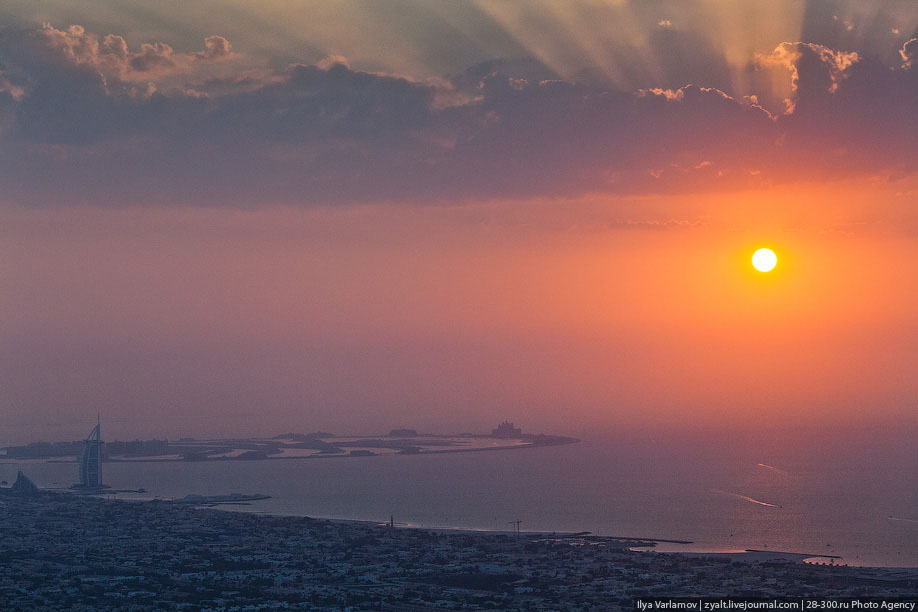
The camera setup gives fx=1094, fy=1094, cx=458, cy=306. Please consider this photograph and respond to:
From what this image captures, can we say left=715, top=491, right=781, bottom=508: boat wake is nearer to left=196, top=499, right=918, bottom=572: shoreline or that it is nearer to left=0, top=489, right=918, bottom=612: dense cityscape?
left=196, top=499, right=918, bottom=572: shoreline

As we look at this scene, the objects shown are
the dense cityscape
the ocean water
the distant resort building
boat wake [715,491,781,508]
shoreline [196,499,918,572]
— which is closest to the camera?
the dense cityscape

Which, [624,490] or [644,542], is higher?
[624,490]

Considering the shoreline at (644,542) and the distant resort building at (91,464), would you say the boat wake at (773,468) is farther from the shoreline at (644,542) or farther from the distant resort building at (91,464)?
the distant resort building at (91,464)

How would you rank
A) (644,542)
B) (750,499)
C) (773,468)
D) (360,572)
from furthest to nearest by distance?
(773,468)
(750,499)
(644,542)
(360,572)

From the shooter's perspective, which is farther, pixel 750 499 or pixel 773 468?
pixel 773 468

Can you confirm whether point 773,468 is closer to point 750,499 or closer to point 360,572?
point 750,499

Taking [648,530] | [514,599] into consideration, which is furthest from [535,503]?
[514,599]

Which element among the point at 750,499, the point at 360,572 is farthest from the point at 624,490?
the point at 360,572

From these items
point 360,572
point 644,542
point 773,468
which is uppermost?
point 773,468

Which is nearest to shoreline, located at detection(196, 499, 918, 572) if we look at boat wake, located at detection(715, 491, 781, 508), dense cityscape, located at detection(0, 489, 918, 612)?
dense cityscape, located at detection(0, 489, 918, 612)

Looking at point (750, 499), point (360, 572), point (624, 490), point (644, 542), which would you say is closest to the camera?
point (360, 572)
